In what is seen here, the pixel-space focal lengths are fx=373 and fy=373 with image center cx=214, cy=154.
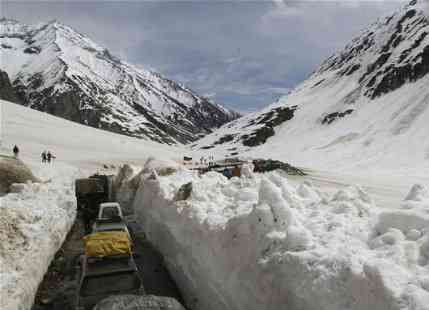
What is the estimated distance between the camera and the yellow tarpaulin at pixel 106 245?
33.6 ft

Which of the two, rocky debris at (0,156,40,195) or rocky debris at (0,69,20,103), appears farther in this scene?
rocky debris at (0,69,20,103)

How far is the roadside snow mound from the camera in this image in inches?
227

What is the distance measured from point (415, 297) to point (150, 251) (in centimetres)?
1142

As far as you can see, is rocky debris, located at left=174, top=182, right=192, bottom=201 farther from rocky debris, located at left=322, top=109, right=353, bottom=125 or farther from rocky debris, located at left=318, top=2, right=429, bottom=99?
rocky debris, located at left=318, top=2, right=429, bottom=99

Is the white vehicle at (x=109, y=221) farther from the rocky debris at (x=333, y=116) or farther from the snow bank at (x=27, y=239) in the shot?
the rocky debris at (x=333, y=116)

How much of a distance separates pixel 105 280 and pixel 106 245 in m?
1.06

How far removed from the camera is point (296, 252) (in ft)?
23.5

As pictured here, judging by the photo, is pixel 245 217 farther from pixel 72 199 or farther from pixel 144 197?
pixel 72 199

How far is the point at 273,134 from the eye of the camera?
136 m

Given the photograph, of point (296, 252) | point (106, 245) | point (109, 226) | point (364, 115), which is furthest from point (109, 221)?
point (364, 115)

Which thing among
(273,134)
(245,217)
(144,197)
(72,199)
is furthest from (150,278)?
(273,134)

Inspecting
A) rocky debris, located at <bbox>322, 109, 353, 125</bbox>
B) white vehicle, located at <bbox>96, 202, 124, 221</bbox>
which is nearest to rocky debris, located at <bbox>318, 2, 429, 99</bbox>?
rocky debris, located at <bbox>322, 109, 353, 125</bbox>

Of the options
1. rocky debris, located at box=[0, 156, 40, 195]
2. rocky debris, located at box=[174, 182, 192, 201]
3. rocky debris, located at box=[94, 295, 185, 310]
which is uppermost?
rocky debris, located at box=[0, 156, 40, 195]

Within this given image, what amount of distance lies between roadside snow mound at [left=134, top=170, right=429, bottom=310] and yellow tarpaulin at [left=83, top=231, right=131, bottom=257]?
6.38 ft
